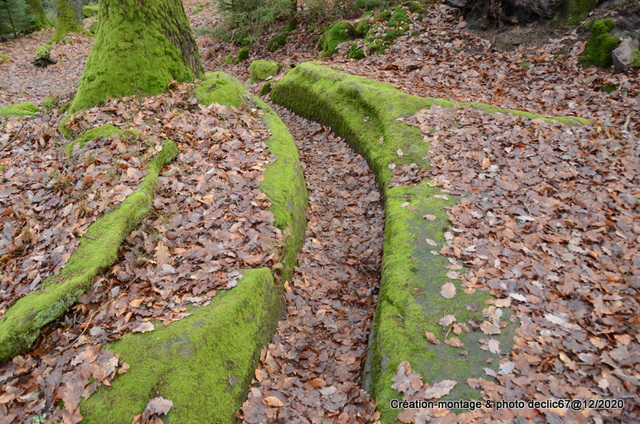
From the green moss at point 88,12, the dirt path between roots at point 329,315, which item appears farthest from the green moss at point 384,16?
the green moss at point 88,12

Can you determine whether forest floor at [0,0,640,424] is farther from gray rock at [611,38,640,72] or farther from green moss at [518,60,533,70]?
green moss at [518,60,533,70]

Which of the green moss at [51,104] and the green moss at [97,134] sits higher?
the green moss at [97,134]

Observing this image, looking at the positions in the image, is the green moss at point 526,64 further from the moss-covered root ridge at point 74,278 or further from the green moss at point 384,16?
the moss-covered root ridge at point 74,278

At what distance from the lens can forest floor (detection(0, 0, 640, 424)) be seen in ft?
10.3

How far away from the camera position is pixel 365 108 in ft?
26.4

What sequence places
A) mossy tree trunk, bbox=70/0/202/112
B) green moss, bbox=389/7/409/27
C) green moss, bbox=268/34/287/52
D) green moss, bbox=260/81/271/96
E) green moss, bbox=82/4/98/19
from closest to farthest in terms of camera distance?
mossy tree trunk, bbox=70/0/202/112
green moss, bbox=260/81/271/96
green moss, bbox=389/7/409/27
green moss, bbox=268/34/287/52
green moss, bbox=82/4/98/19

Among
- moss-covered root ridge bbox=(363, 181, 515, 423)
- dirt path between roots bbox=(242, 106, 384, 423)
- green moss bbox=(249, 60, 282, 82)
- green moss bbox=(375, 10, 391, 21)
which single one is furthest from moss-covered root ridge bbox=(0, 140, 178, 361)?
green moss bbox=(375, 10, 391, 21)

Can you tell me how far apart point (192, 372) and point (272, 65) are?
11533mm

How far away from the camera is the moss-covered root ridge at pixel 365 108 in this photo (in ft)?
21.9

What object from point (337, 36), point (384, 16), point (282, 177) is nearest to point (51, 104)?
point (282, 177)

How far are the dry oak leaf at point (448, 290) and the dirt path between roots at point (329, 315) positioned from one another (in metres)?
0.92

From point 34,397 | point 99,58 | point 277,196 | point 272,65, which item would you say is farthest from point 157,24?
point 34,397

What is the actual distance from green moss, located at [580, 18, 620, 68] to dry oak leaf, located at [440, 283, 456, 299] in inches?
313

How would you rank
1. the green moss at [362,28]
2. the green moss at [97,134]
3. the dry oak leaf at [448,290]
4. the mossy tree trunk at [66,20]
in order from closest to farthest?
the dry oak leaf at [448,290]
the green moss at [97,134]
the green moss at [362,28]
the mossy tree trunk at [66,20]
